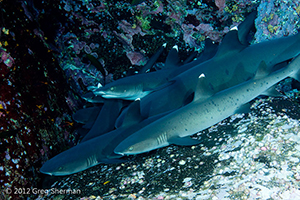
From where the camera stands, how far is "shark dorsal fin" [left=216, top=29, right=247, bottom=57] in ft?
9.60

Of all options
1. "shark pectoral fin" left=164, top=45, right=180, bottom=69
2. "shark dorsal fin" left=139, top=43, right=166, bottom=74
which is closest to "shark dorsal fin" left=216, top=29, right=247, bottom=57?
"shark pectoral fin" left=164, top=45, right=180, bottom=69

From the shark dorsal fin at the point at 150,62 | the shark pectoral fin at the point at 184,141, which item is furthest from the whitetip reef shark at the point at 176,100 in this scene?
the shark dorsal fin at the point at 150,62

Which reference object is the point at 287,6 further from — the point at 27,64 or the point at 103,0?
the point at 27,64

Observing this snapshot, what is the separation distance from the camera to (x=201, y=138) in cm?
258

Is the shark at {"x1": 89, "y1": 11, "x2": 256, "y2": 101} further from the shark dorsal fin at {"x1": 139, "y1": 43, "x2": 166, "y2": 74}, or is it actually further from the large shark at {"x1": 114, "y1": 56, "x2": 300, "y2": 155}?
the large shark at {"x1": 114, "y1": 56, "x2": 300, "y2": 155}

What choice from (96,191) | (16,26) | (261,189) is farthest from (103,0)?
(261,189)

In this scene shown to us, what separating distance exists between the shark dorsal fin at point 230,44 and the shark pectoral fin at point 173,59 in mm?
743

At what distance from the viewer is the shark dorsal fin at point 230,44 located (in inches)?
115

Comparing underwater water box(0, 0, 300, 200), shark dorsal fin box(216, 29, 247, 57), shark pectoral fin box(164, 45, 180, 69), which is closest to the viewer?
underwater water box(0, 0, 300, 200)

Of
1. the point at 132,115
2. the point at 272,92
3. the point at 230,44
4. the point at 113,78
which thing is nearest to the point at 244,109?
the point at 272,92

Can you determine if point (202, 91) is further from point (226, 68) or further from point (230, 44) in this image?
point (230, 44)

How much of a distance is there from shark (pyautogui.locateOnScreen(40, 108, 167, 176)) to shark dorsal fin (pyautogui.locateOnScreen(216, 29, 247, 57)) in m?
1.34

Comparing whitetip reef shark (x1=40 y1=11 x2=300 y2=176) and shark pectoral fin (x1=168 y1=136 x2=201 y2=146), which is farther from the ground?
whitetip reef shark (x1=40 y1=11 x2=300 y2=176)

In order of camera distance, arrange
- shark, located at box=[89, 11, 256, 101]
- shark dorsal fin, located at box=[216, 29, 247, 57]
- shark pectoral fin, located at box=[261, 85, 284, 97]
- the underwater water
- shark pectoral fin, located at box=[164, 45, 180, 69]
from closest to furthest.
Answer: the underwater water, shark pectoral fin, located at box=[261, 85, 284, 97], shark dorsal fin, located at box=[216, 29, 247, 57], shark, located at box=[89, 11, 256, 101], shark pectoral fin, located at box=[164, 45, 180, 69]
